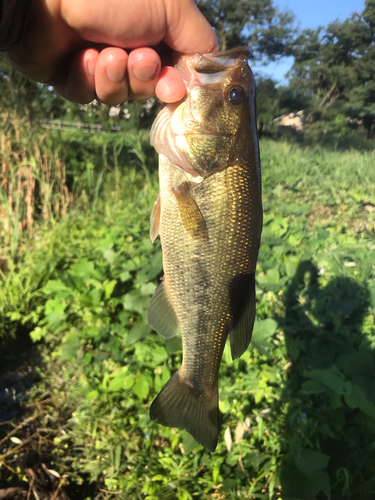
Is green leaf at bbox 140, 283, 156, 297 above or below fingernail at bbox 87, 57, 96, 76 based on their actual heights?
below

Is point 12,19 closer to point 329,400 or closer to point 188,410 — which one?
point 188,410

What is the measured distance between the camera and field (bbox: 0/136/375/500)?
5.86 ft

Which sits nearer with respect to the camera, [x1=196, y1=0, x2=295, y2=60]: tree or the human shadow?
the human shadow

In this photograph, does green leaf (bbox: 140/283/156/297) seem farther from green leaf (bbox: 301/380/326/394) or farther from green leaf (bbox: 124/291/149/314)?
green leaf (bbox: 301/380/326/394)

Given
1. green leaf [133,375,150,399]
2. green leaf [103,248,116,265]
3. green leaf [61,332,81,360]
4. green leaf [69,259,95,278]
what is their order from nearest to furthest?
green leaf [133,375,150,399], green leaf [61,332,81,360], green leaf [69,259,95,278], green leaf [103,248,116,265]

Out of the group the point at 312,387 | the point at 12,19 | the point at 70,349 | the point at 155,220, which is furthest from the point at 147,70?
the point at 70,349

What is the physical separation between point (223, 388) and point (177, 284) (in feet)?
3.92

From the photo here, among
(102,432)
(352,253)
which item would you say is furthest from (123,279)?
(352,253)

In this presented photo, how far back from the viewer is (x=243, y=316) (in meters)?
1.38

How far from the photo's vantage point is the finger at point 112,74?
1460 mm

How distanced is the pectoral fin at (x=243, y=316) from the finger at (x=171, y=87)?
89cm

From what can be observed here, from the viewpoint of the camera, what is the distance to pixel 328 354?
2.18 m

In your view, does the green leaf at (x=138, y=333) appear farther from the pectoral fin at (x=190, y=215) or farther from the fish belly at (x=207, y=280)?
the pectoral fin at (x=190, y=215)

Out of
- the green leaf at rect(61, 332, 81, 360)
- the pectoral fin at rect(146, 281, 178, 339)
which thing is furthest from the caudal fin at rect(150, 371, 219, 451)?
the green leaf at rect(61, 332, 81, 360)
